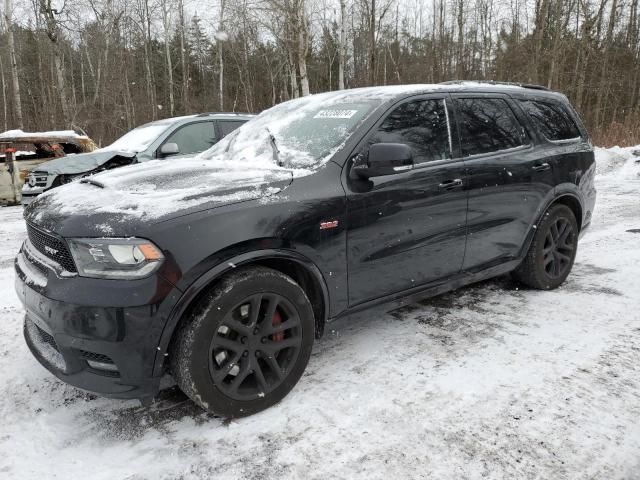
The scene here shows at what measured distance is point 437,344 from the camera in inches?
129

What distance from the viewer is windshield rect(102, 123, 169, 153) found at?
24.3 ft

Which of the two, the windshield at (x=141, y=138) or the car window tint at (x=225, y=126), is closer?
the windshield at (x=141, y=138)

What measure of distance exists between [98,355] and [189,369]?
16.6 inches

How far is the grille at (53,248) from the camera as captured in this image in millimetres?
2232

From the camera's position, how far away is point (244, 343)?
8.02 feet

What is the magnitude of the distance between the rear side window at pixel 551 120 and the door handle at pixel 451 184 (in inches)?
49.5

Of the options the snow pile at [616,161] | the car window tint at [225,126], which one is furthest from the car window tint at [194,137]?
the snow pile at [616,161]

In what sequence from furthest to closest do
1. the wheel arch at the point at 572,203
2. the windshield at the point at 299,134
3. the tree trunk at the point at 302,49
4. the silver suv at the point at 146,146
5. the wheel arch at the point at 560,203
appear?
the tree trunk at the point at 302,49, the silver suv at the point at 146,146, the wheel arch at the point at 572,203, the wheel arch at the point at 560,203, the windshield at the point at 299,134

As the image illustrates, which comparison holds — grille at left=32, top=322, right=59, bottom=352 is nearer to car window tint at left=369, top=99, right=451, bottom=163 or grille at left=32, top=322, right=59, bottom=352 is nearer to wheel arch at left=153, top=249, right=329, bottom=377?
wheel arch at left=153, top=249, right=329, bottom=377

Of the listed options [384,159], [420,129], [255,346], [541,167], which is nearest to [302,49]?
[541,167]

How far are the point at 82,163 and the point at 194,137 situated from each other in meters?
2.04

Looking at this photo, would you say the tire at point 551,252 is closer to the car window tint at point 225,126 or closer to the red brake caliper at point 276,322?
the red brake caliper at point 276,322

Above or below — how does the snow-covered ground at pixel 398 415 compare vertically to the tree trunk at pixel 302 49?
below

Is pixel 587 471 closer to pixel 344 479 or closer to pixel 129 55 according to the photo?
pixel 344 479
